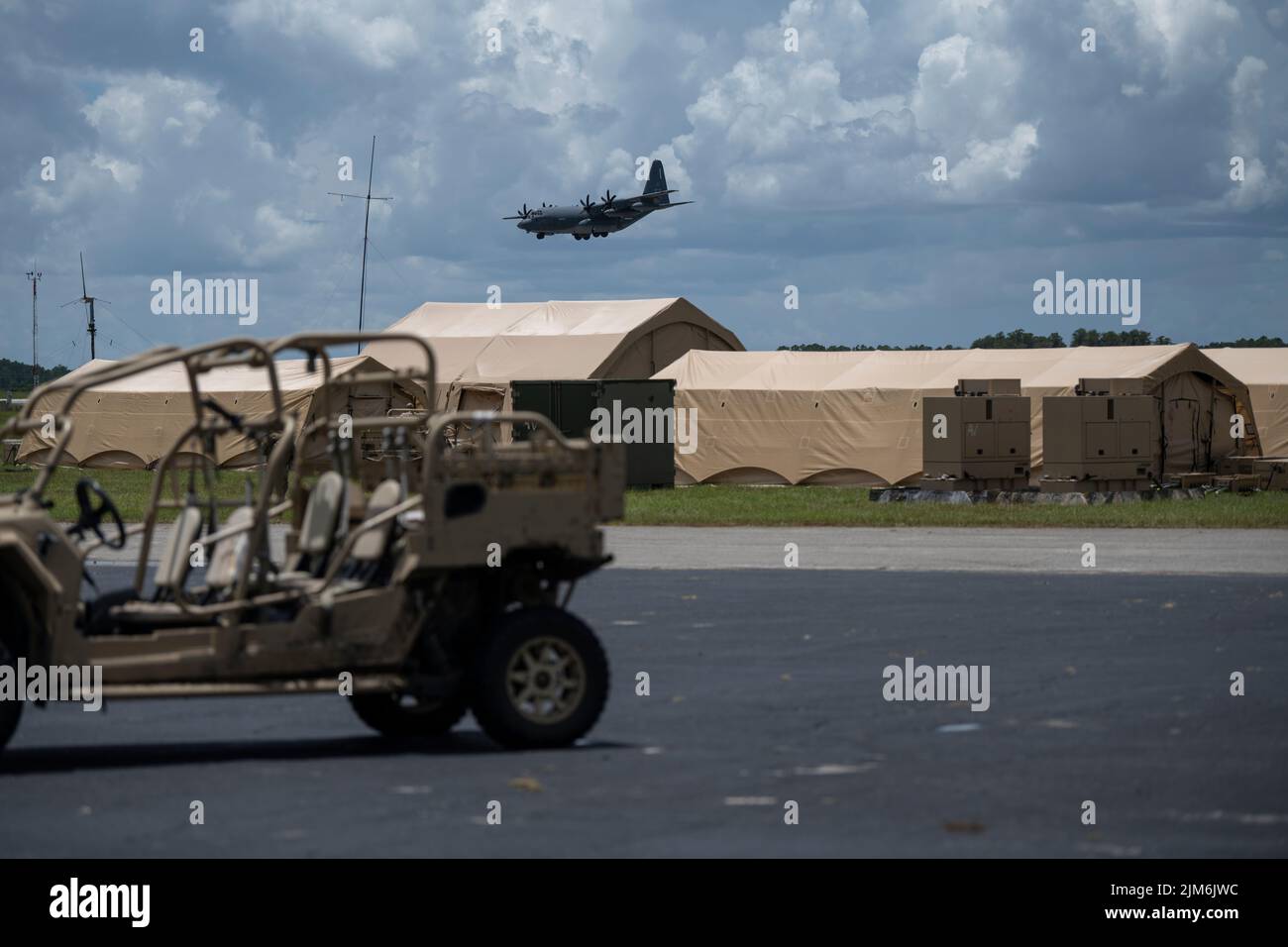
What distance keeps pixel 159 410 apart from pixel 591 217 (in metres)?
35.8

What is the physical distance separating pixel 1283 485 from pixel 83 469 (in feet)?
104

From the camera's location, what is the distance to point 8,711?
1029cm

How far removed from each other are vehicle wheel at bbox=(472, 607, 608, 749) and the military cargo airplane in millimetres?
78825

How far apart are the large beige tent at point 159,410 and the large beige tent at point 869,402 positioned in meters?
8.36

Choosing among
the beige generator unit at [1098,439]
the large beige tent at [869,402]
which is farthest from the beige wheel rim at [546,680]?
the large beige tent at [869,402]

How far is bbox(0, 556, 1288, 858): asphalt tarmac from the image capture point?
8555 mm

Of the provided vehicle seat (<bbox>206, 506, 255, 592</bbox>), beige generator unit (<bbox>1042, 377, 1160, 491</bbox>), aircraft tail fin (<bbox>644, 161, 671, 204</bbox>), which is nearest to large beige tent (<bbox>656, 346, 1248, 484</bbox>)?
beige generator unit (<bbox>1042, 377, 1160, 491</bbox>)

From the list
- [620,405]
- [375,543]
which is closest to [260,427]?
[375,543]

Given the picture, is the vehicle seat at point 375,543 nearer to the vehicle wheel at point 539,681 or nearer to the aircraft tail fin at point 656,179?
the vehicle wheel at point 539,681

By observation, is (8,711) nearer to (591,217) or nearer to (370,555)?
(370,555)

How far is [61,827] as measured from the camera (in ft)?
29.0

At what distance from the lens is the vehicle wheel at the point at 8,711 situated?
10.3 metres

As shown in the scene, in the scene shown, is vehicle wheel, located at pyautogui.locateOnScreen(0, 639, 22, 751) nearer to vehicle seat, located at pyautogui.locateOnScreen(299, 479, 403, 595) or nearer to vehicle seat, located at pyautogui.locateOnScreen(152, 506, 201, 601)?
vehicle seat, located at pyautogui.locateOnScreen(152, 506, 201, 601)
